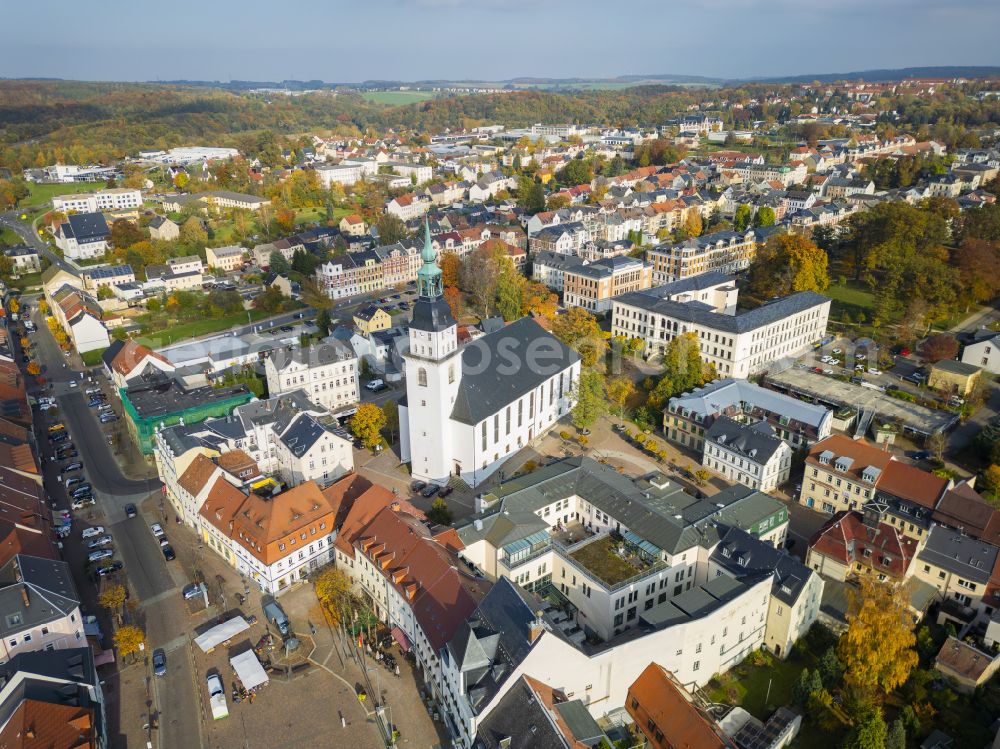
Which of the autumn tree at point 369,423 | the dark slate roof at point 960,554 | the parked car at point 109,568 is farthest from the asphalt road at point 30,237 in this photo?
the dark slate roof at point 960,554

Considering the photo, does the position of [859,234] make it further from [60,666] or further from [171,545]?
[60,666]

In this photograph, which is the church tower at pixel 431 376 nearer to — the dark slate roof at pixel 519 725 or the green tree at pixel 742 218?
the dark slate roof at pixel 519 725

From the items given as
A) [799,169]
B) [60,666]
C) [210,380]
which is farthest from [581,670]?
[799,169]

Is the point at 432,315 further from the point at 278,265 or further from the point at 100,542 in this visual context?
the point at 278,265

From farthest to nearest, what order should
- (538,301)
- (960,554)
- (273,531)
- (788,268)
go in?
(538,301) < (788,268) < (273,531) < (960,554)

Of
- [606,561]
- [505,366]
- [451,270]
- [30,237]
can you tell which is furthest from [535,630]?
[30,237]

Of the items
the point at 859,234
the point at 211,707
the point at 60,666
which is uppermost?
the point at 859,234
